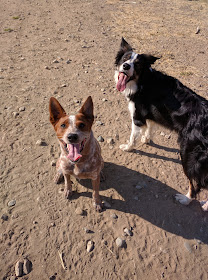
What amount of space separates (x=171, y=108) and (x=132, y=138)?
132cm

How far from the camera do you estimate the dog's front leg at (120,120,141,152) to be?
15.4 ft

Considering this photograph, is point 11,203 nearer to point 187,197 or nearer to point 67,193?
point 67,193

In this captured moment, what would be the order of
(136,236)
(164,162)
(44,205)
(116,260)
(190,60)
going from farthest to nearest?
(190,60), (164,162), (44,205), (136,236), (116,260)

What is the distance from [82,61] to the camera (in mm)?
7969

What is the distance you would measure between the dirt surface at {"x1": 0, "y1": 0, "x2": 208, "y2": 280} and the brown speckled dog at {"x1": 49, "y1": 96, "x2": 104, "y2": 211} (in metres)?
0.92

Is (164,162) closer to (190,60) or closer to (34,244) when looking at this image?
(34,244)

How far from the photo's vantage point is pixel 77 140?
289 cm

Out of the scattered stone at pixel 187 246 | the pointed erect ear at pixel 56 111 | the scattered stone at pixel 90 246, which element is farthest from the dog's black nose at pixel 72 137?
A: the scattered stone at pixel 187 246

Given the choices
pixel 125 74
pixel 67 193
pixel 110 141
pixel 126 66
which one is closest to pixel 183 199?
pixel 110 141

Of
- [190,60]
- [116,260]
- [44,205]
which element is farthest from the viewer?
[190,60]

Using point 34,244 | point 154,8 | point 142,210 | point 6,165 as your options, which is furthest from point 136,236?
point 154,8

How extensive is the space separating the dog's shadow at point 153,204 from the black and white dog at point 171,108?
220 mm

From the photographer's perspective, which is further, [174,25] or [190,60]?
[174,25]

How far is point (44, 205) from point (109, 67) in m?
5.80
